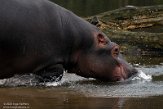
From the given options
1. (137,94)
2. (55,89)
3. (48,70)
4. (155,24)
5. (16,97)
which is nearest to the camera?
(16,97)

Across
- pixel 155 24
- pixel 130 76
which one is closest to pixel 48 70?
pixel 130 76

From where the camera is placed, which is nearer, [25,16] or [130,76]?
[25,16]

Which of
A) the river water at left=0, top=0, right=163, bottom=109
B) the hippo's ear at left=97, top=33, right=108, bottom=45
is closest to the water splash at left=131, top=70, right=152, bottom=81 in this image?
the river water at left=0, top=0, right=163, bottom=109

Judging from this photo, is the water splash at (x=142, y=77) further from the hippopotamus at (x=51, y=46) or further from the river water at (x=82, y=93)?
the hippopotamus at (x=51, y=46)

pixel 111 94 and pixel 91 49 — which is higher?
pixel 91 49

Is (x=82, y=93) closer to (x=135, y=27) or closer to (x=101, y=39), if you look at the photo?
(x=101, y=39)

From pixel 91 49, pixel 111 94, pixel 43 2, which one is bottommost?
pixel 111 94

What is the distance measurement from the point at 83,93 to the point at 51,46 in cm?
123

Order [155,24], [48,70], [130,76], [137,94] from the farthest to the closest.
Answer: [155,24] → [130,76] → [48,70] → [137,94]

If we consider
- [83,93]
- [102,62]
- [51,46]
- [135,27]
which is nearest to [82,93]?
[83,93]

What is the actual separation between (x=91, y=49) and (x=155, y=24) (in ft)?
20.9

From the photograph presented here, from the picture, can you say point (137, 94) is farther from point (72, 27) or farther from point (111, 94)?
point (72, 27)

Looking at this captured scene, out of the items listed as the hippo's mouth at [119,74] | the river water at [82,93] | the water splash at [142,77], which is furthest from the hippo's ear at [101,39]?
the water splash at [142,77]

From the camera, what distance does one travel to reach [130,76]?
32.3ft
